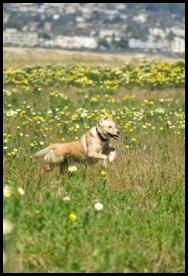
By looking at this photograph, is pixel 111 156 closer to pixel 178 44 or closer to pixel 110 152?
pixel 110 152

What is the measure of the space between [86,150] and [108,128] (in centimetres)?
52

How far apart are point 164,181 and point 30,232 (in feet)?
11.5

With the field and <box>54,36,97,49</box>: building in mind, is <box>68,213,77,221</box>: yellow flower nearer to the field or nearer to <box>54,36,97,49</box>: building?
the field

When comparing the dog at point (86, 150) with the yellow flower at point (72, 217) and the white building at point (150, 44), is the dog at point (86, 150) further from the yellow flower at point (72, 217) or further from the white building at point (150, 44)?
the white building at point (150, 44)

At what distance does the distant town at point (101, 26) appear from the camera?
400 feet

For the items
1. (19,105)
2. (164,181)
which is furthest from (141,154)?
(19,105)

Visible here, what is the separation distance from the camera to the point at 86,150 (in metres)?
11.0

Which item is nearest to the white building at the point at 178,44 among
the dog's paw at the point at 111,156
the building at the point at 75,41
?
the building at the point at 75,41

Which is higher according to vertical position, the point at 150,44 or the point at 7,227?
the point at 150,44

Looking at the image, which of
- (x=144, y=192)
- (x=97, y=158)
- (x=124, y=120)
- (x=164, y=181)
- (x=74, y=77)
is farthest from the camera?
(x=74, y=77)

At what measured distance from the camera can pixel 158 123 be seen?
51.8 ft

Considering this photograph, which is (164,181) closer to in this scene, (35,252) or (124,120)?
(35,252)

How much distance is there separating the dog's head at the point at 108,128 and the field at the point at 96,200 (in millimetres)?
445

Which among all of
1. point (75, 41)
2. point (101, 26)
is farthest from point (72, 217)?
point (101, 26)
